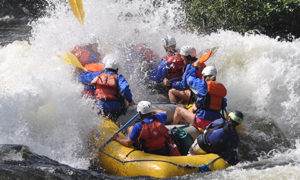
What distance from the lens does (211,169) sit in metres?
4.21

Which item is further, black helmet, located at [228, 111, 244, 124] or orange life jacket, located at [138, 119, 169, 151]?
orange life jacket, located at [138, 119, 169, 151]

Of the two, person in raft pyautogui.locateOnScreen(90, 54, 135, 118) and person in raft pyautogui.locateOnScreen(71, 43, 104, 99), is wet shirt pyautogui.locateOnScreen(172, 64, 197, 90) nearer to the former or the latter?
person in raft pyautogui.locateOnScreen(90, 54, 135, 118)

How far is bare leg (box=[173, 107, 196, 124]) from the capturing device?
5343 mm

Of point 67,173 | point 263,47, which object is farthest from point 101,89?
point 263,47

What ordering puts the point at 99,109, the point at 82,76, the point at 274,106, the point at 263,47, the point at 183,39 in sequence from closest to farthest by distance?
the point at 99,109 < the point at 82,76 < the point at 274,106 < the point at 263,47 < the point at 183,39

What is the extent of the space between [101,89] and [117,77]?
12.9 inches

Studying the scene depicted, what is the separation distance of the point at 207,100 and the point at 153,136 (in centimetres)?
117

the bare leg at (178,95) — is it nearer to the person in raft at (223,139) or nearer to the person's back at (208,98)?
the person's back at (208,98)

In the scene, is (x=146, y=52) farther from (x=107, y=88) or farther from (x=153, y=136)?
(x=153, y=136)

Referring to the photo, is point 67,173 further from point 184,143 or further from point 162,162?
point 184,143

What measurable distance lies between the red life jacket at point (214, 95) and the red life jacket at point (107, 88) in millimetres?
1483

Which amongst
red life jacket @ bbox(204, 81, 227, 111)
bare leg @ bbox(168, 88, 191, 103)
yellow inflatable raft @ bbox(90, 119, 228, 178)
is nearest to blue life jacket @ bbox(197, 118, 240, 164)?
yellow inflatable raft @ bbox(90, 119, 228, 178)

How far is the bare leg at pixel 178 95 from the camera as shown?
6230mm

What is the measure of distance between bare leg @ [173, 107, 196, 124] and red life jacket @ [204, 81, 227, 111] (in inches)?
13.4
